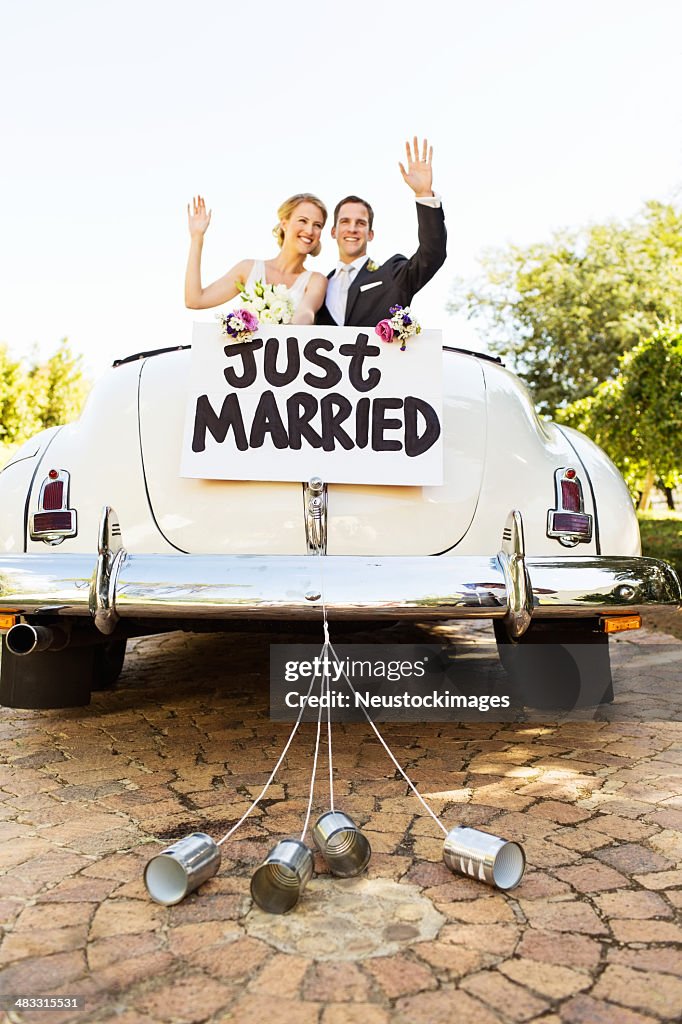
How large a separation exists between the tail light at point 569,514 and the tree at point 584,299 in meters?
23.3

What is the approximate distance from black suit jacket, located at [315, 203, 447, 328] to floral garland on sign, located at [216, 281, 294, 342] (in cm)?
47

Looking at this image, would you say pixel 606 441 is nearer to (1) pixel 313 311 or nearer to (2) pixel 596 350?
(1) pixel 313 311

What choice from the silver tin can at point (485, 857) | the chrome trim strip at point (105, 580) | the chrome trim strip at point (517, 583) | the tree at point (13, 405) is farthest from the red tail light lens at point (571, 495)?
the tree at point (13, 405)

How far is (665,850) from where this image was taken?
2424mm

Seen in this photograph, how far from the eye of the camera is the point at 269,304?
3.28 metres

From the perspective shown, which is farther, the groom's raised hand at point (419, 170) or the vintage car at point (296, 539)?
the groom's raised hand at point (419, 170)

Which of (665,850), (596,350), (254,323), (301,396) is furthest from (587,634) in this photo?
(596,350)

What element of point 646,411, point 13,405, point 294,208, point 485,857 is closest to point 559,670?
point 485,857

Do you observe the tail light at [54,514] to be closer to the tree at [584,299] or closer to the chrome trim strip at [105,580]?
the chrome trim strip at [105,580]

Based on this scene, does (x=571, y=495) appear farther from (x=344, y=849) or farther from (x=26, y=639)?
(x=26, y=639)

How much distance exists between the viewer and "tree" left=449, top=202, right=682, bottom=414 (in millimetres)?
26422

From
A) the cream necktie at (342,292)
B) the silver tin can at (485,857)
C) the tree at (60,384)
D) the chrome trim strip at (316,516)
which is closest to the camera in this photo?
the silver tin can at (485,857)

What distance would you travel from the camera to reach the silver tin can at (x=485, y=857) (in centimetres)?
214

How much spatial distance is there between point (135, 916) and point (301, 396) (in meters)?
1.79
